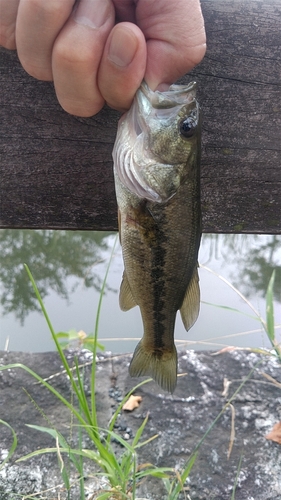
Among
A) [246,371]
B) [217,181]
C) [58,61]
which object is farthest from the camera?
[246,371]

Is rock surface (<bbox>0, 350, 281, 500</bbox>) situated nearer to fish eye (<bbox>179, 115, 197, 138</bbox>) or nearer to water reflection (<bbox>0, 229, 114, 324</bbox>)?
fish eye (<bbox>179, 115, 197, 138</bbox>)

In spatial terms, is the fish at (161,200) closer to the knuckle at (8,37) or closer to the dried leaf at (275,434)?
the knuckle at (8,37)

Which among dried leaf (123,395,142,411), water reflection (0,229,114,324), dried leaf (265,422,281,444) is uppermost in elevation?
dried leaf (265,422,281,444)

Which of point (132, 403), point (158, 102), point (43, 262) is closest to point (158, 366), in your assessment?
point (132, 403)

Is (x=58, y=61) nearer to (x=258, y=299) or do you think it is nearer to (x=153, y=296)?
(x=153, y=296)

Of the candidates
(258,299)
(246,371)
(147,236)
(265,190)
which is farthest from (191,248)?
(258,299)

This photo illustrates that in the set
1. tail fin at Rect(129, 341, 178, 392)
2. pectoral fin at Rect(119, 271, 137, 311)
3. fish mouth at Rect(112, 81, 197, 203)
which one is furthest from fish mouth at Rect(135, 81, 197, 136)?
tail fin at Rect(129, 341, 178, 392)
